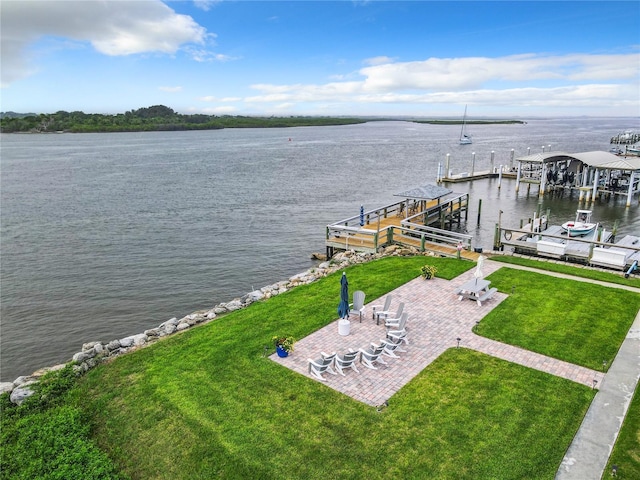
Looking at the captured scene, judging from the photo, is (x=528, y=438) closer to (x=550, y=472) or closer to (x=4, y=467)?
(x=550, y=472)

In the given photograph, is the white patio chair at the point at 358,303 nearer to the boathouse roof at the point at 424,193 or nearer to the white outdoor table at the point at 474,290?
the white outdoor table at the point at 474,290

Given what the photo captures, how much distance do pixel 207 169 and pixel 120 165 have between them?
1527 centimetres

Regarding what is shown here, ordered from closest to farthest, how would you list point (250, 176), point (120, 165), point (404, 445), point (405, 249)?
point (404, 445) < point (405, 249) < point (250, 176) < point (120, 165)

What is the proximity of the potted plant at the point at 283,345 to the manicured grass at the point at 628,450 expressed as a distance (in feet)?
23.2

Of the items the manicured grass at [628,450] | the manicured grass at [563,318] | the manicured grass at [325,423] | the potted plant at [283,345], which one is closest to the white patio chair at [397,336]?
the manicured grass at [325,423]

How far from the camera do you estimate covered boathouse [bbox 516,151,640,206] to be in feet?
116

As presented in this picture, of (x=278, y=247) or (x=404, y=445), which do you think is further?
(x=278, y=247)

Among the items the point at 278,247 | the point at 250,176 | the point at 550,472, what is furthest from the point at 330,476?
the point at 250,176

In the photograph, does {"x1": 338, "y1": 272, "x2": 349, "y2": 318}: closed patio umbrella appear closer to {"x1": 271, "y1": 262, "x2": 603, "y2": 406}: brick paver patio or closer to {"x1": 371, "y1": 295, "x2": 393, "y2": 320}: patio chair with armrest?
{"x1": 271, "y1": 262, "x2": 603, "y2": 406}: brick paver patio

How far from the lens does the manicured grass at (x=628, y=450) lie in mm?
7652

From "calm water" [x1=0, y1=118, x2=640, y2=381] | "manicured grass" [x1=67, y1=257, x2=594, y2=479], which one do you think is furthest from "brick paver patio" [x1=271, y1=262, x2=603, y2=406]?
"calm water" [x1=0, y1=118, x2=640, y2=381]

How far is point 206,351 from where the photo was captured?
39.5 feet

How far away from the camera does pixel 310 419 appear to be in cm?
915

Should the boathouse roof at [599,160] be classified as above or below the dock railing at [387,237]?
above
